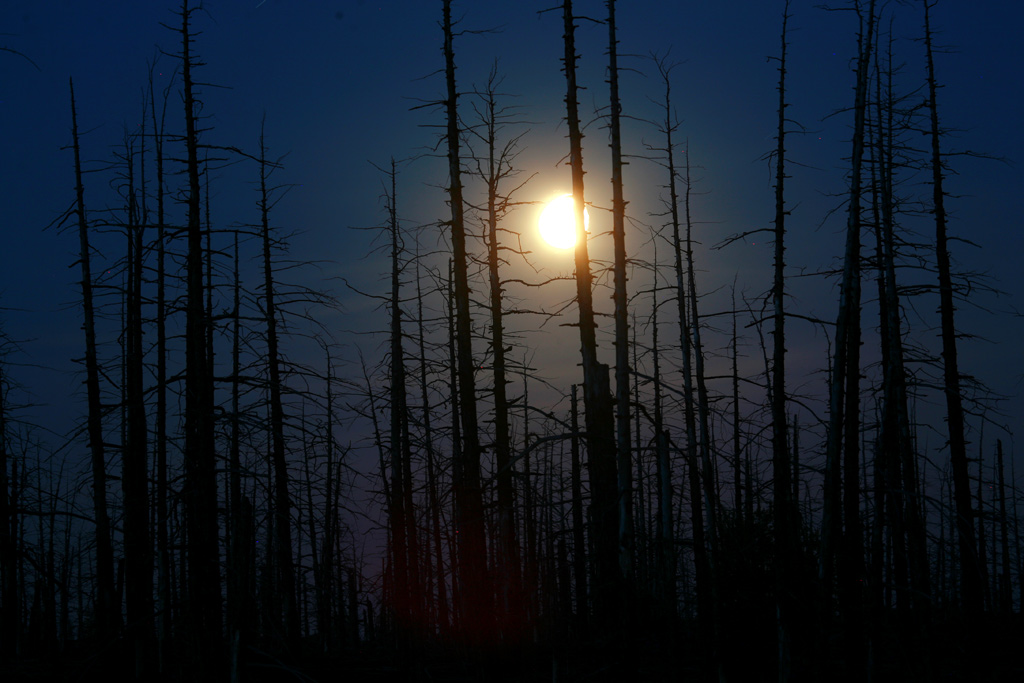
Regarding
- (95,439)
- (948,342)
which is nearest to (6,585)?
(95,439)

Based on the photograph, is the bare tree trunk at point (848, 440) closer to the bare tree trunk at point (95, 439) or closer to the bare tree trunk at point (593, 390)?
the bare tree trunk at point (593, 390)

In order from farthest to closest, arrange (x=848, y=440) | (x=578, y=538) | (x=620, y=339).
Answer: (x=578, y=538) → (x=848, y=440) → (x=620, y=339)

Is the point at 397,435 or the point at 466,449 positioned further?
the point at 397,435

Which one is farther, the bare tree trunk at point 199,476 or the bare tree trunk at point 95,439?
the bare tree trunk at point 95,439

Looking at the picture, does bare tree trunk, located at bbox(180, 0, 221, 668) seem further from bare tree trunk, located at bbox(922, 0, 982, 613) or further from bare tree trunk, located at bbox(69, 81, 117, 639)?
bare tree trunk, located at bbox(922, 0, 982, 613)

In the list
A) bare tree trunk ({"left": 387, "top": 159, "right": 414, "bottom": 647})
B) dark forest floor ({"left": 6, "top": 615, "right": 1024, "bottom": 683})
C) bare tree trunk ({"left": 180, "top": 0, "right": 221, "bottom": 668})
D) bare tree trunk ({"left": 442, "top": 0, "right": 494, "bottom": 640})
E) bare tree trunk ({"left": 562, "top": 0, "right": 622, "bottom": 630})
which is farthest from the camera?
bare tree trunk ({"left": 387, "top": 159, "right": 414, "bottom": 647})

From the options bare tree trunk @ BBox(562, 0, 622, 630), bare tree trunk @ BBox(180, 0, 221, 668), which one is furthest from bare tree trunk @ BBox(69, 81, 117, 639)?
bare tree trunk @ BBox(562, 0, 622, 630)

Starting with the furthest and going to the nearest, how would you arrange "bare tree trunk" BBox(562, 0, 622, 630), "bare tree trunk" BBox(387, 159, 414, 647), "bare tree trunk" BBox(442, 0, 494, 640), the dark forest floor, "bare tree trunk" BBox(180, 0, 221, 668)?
"bare tree trunk" BBox(387, 159, 414, 647), "bare tree trunk" BBox(442, 0, 494, 640), the dark forest floor, "bare tree trunk" BBox(562, 0, 622, 630), "bare tree trunk" BBox(180, 0, 221, 668)

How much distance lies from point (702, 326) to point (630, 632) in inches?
588

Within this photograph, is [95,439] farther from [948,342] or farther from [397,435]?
[948,342]

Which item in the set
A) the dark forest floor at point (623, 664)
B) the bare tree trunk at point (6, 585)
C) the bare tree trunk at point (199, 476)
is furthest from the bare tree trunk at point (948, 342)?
the bare tree trunk at point (6, 585)

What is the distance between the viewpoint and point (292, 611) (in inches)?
669

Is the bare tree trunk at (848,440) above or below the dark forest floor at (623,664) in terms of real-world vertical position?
above

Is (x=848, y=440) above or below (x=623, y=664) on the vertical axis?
above
